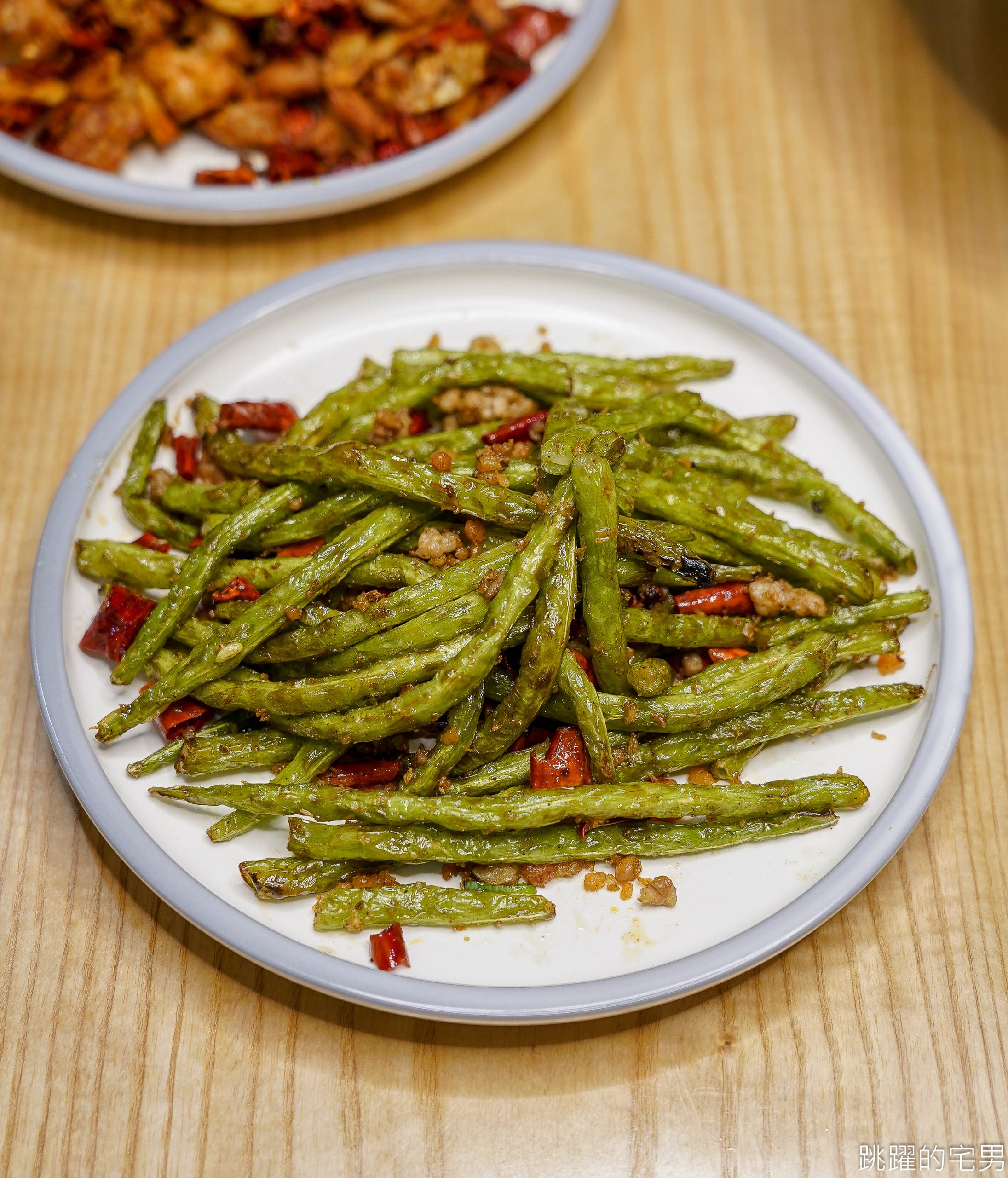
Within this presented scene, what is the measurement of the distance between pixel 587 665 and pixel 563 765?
308 mm

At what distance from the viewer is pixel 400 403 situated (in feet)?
11.8

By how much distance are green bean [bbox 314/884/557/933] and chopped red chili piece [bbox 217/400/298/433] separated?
5.36ft

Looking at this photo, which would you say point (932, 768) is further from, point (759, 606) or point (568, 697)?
point (568, 697)

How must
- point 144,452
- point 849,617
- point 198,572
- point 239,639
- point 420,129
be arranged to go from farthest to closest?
point 420,129 → point 144,452 → point 849,617 → point 198,572 → point 239,639

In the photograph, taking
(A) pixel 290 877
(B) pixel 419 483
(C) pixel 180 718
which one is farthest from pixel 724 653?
(C) pixel 180 718

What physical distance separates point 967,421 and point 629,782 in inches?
93.8

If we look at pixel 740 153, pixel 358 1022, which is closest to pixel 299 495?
pixel 358 1022

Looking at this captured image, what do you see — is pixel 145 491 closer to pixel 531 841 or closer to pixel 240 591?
pixel 240 591

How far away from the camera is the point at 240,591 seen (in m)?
3.27

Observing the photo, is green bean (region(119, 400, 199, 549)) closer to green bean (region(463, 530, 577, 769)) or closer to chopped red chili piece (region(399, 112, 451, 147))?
green bean (region(463, 530, 577, 769))

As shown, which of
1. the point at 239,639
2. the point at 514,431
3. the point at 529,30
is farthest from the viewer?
the point at 529,30

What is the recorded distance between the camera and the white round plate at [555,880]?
281 cm

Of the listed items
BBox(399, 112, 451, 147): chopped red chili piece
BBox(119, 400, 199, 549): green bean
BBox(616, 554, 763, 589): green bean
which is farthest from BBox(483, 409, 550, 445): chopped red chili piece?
BBox(399, 112, 451, 147): chopped red chili piece

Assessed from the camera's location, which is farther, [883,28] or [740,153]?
[883,28]
